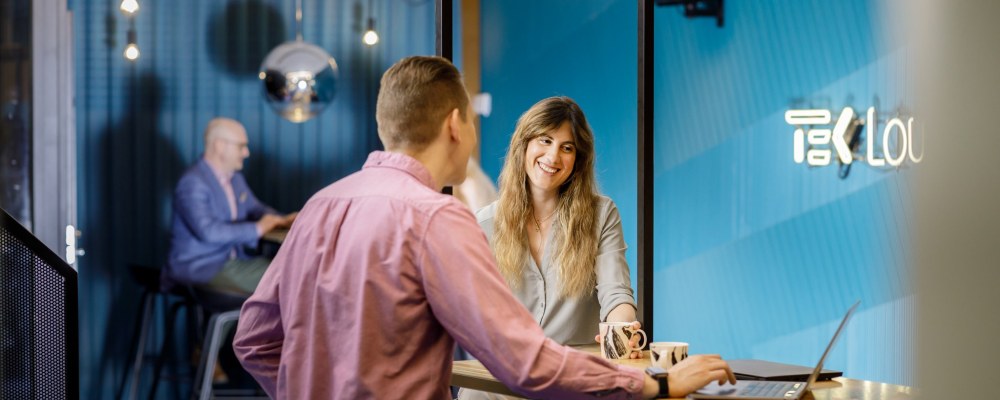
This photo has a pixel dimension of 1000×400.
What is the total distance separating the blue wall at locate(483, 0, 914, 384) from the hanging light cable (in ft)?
2.54

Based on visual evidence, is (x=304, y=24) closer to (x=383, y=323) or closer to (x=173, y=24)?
(x=173, y=24)

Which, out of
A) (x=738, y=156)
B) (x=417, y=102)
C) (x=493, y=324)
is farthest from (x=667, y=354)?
(x=738, y=156)

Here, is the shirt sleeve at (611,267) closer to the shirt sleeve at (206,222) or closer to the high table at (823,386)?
the high table at (823,386)

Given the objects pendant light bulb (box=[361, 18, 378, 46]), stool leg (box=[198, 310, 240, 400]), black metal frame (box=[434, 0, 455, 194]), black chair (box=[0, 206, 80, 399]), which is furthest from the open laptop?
pendant light bulb (box=[361, 18, 378, 46])

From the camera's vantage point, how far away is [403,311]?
146 cm

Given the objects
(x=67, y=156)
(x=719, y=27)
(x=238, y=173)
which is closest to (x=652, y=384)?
(x=719, y=27)

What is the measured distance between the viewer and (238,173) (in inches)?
246

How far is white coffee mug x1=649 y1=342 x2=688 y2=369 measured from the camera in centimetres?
185

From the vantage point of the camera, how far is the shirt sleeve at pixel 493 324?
140cm

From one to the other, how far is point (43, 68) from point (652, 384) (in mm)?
5494

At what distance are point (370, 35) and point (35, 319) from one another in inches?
178

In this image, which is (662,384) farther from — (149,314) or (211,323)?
(149,314)

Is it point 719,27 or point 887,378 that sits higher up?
point 719,27

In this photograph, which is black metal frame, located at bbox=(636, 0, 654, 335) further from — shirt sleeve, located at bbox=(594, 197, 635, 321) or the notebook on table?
the notebook on table
